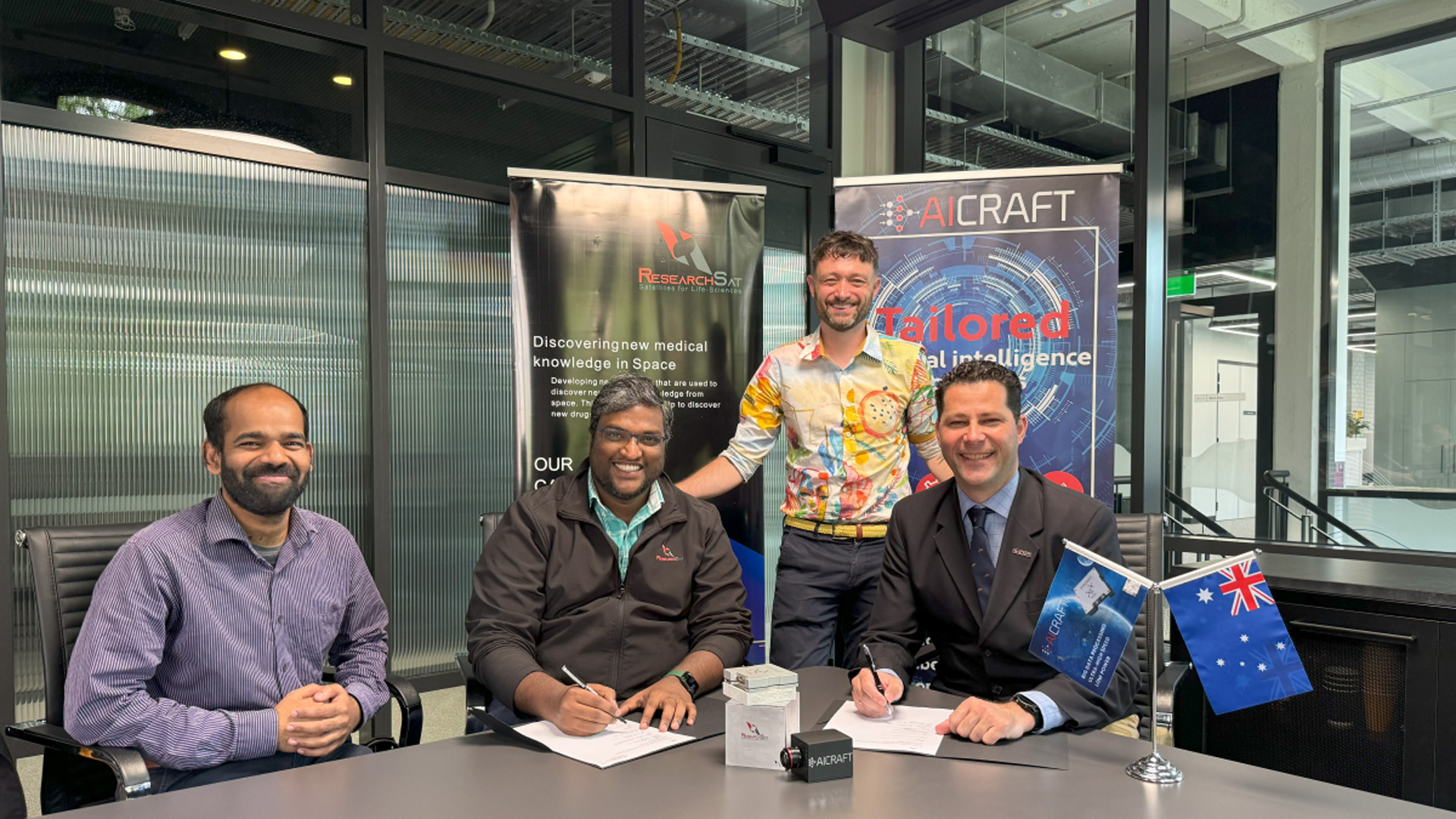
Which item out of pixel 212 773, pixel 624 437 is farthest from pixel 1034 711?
pixel 212 773

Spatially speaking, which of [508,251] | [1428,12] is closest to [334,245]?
[508,251]

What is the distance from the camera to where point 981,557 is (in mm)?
2119

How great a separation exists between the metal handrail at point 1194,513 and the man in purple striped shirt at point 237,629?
329 centimetres

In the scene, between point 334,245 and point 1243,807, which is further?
point 334,245

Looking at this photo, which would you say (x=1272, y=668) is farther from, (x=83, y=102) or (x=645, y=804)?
(x=83, y=102)

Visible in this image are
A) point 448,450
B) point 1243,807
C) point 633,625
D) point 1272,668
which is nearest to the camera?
point 1243,807

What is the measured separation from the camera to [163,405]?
3.37m

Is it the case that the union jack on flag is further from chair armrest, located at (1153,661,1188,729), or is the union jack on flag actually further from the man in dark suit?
chair armrest, located at (1153,661,1188,729)

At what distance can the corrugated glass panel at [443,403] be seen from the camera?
3879mm

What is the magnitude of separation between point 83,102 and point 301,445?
73.4 inches

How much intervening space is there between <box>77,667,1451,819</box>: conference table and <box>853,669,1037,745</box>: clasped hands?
4.0 inches

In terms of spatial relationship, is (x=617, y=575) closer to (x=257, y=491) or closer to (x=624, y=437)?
(x=624, y=437)

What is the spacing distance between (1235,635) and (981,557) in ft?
2.25

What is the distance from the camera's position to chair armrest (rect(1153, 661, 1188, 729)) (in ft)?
6.79
